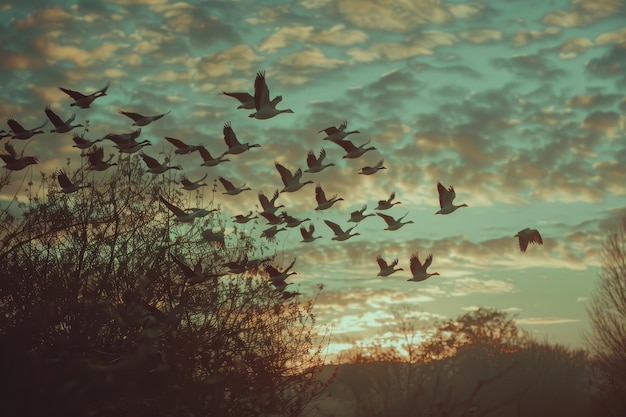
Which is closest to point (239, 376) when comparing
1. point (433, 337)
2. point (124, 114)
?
point (124, 114)

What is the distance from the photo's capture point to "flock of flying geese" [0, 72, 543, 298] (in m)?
13.4

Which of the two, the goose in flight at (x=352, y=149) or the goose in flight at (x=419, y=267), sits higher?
the goose in flight at (x=352, y=149)

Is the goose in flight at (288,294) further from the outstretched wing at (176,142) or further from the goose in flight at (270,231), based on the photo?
the outstretched wing at (176,142)

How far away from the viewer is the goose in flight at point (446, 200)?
1549cm

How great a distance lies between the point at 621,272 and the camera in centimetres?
3275

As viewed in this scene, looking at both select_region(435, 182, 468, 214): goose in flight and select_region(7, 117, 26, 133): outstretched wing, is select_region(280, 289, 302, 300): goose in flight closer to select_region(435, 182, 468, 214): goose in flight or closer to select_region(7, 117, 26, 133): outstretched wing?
select_region(435, 182, 468, 214): goose in flight

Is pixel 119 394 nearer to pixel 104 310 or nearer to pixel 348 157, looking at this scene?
pixel 104 310

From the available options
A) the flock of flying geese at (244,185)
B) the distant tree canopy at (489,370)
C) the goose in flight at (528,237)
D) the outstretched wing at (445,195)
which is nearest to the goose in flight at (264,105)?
the flock of flying geese at (244,185)

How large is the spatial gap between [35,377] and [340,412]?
157 ft

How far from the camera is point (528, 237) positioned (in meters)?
14.7

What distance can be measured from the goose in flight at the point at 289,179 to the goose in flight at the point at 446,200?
317 cm

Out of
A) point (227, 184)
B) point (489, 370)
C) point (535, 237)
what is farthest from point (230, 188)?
point (489, 370)

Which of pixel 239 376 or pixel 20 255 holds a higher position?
pixel 20 255

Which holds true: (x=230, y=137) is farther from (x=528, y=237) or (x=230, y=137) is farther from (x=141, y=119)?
(x=528, y=237)
